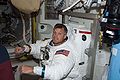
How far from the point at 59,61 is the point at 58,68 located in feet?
0.24

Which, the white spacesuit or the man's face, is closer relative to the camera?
the white spacesuit

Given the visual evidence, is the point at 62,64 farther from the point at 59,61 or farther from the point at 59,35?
the point at 59,35

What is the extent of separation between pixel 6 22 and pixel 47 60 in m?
0.96

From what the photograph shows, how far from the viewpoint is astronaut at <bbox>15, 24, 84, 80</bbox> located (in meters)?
1.65

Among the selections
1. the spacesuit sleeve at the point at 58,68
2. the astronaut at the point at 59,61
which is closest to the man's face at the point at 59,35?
the astronaut at the point at 59,61

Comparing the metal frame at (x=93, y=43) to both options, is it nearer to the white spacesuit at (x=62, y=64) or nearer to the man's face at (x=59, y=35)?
the white spacesuit at (x=62, y=64)

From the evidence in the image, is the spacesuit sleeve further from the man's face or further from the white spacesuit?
the man's face

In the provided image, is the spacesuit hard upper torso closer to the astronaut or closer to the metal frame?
the astronaut

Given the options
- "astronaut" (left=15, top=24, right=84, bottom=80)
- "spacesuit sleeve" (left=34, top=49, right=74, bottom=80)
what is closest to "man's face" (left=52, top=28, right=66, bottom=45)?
"astronaut" (left=15, top=24, right=84, bottom=80)

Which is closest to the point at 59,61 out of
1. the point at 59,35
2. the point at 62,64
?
the point at 62,64

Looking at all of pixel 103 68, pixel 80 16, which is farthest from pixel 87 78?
pixel 80 16

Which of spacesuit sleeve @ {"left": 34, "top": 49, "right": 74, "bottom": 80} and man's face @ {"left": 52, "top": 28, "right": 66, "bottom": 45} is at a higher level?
man's face @ {"left": 52, "top": 28, "right": 66, "bottom": 45}

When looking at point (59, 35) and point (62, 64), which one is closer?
point (62, 64)

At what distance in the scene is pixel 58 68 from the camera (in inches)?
65.2
